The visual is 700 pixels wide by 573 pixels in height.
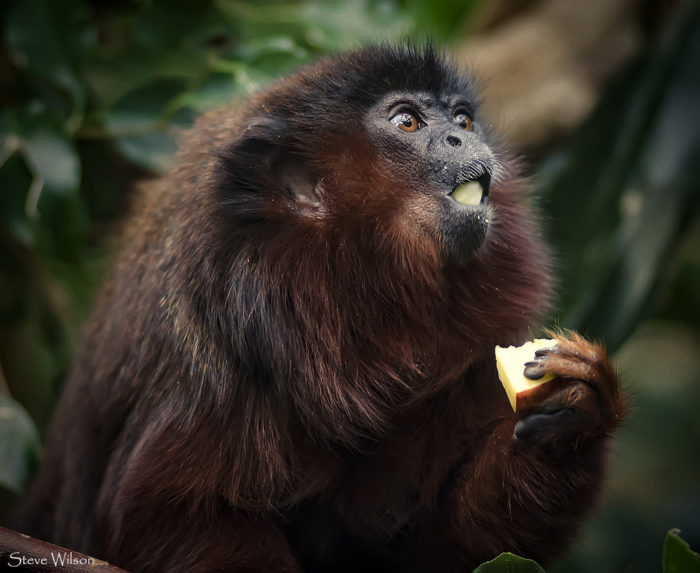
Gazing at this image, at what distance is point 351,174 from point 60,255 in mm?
1495

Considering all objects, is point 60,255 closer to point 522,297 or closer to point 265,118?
point 265,118

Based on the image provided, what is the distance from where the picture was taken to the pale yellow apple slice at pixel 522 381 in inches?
72.2

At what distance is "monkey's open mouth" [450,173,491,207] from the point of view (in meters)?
2.09

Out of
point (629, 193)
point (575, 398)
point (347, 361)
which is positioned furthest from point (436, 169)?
point (629, 193)

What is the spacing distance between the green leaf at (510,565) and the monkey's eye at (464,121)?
1122mm

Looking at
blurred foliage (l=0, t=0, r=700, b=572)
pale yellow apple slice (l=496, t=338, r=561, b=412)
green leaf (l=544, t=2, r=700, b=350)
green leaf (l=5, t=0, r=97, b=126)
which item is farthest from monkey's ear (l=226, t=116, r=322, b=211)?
green leaf (l=544, t=2, r=700, b=350)

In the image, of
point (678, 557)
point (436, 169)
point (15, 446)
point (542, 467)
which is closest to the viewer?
point (678, 557)

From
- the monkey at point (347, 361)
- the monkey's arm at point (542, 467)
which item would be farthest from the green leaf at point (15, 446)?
the monkey's arm at point (542, 467)

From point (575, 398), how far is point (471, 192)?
22.6 inches

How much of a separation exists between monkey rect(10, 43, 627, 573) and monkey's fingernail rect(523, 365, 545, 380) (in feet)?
0.17

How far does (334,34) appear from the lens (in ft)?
12.3

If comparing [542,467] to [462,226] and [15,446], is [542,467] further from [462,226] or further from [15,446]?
[15,446]

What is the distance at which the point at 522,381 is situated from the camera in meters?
1.85

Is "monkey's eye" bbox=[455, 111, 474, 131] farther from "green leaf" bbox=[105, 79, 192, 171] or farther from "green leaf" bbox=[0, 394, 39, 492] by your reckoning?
"green leaf" bbox=[0, 394, 39, 492]
